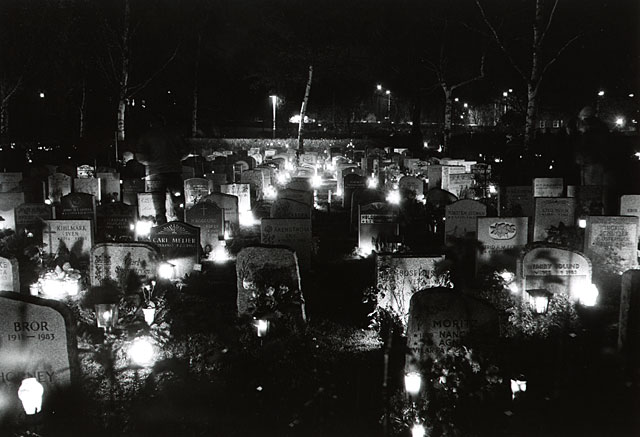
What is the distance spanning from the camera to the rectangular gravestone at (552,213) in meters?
13.4

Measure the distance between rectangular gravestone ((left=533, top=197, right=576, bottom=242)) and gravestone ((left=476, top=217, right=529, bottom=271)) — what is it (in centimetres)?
195

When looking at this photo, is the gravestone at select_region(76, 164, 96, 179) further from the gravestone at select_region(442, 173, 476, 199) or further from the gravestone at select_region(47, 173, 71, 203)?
the gravestone at select_region(442, 173, 476, 199)

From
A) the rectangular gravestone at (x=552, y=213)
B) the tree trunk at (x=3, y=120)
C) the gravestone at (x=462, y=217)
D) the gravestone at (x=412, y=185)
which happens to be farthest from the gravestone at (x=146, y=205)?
the tree trunk at (x=3, y=120)

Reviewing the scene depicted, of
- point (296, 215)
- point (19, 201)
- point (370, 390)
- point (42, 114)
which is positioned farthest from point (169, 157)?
point (42, 114)

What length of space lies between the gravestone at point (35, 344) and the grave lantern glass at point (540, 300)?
610cm

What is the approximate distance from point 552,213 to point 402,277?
5.52m

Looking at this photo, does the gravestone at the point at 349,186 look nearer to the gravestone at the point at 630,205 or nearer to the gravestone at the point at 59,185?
the gravestone at the point at 630,205

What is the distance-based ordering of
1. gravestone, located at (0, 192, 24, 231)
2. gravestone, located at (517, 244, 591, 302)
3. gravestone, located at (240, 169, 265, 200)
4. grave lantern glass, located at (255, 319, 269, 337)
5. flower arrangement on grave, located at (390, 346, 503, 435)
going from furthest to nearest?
1. gravestone, located at (240, 169, 265, 200)
2. gravestone, located at (0, 192, 24, 231)
3. gravestone, located at (517, 244, 591, 302)
4. grave lantern glass, located at (255, 319, 269, 337)
5. flower arrangement on grave, located at (390, 346, 503, 435)

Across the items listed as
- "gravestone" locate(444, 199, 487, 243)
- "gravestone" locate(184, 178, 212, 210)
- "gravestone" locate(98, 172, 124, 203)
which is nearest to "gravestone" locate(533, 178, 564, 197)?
"gravestone" locate(444, 199, 487, 243)

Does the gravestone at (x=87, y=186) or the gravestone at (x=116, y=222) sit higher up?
the gravestone at (x=87, y=186)

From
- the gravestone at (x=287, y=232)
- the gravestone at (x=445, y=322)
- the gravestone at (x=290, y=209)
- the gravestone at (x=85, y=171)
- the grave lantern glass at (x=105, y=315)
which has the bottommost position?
the grave lantern glass at (x=105, y=315)

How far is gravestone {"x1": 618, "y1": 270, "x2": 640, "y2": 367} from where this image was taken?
795 cm

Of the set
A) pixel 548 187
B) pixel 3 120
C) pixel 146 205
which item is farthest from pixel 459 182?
pixel 3 120

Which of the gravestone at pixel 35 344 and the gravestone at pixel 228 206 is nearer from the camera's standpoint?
the gravestone at pixel 35 344
